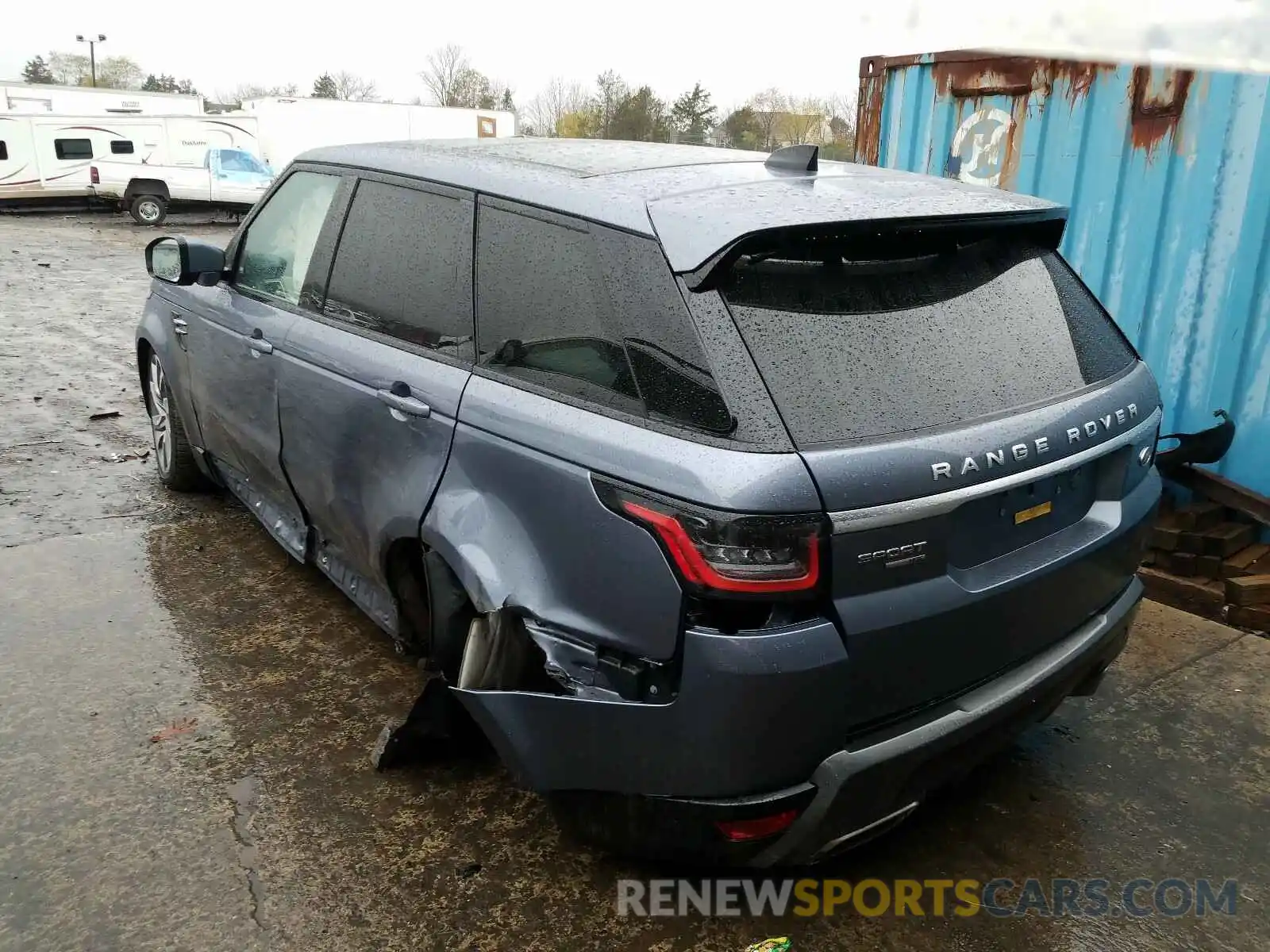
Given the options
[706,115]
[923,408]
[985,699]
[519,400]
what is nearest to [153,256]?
[519,400]

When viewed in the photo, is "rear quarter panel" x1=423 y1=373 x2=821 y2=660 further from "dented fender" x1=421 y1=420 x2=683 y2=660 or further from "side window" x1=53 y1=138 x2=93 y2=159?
"side window" x1=53 y1=138 x2=93 y2=159

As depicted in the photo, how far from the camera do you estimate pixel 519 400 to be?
2379 mm

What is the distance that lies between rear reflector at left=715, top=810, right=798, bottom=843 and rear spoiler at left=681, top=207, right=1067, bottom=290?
1147 millimetres

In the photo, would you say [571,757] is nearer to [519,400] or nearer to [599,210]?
[519,400]

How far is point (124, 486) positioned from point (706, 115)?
44572 millimetres

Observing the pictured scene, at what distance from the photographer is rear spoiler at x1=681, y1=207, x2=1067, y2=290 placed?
6.82 ft

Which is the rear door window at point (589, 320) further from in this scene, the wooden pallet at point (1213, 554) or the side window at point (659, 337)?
the wooden pallet at point (1213, 554)

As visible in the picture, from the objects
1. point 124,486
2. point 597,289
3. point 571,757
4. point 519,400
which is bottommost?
point 124,486

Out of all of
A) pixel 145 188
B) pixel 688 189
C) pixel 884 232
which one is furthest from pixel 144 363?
pixel 145 188

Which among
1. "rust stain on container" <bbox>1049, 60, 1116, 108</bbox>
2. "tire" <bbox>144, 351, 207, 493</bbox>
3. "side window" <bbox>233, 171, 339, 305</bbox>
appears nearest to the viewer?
"side window" <bbox>233, 171, 339, 305</bbox>

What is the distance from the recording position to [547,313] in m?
2.42

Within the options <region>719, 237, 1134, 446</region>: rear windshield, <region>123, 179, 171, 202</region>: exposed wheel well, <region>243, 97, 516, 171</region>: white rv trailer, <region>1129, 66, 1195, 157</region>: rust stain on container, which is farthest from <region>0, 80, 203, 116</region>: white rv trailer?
<region>719, 237, 1134, 446</region>: rear windshield

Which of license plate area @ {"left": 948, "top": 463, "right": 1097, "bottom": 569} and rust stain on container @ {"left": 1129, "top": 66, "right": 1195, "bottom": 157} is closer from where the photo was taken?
license plate area @ {"left": 948, "top": 463, "right": 1097, "bottom": 569}

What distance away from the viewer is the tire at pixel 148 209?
72.1 feet
